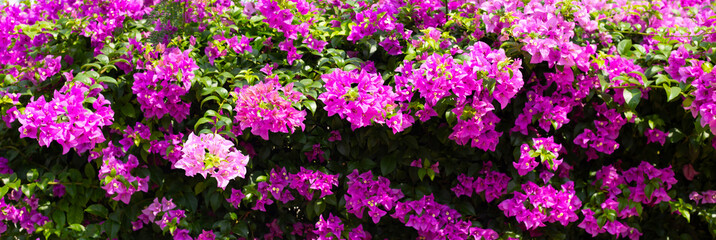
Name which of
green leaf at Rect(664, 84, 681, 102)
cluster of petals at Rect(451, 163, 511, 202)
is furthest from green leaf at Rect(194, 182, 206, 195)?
green leaf at Rect(664, 84, 681, 102)

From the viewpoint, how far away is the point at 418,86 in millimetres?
2146

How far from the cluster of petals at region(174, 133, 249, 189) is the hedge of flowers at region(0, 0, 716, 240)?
0.14m

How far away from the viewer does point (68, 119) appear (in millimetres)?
2023

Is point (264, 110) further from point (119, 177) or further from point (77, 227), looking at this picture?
point (77, 227)

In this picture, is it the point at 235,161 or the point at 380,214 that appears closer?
the point at 235,161

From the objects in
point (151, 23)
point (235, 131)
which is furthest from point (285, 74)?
point (151, 23)

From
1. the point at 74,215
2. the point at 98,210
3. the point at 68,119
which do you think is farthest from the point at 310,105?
the point at 74,215

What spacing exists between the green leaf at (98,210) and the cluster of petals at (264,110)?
716 millimetres

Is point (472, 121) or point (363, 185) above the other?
point (472, 121)

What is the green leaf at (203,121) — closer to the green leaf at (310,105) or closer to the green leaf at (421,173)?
the green leaf at (310,105)

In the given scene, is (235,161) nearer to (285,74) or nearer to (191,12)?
(285,74)

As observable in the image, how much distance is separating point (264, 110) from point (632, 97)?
1.38m

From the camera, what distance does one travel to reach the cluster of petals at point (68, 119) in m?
1.98

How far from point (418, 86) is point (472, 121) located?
242 millimetres
